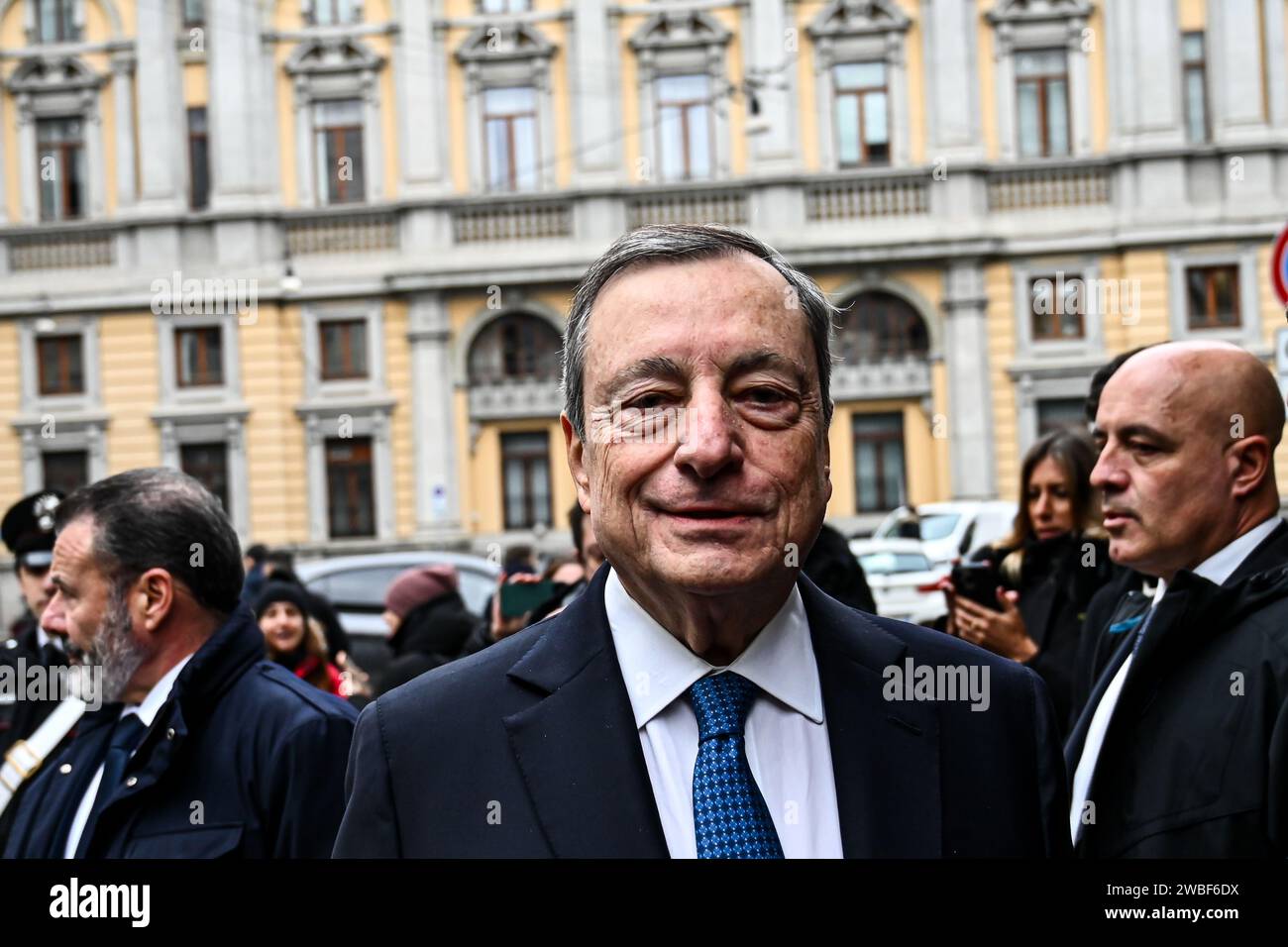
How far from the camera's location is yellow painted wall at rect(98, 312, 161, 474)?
29.9 m

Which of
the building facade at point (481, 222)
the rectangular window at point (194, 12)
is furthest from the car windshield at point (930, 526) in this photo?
the rectangular window at point (194, 12)

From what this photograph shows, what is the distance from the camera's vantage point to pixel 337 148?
30203 mm

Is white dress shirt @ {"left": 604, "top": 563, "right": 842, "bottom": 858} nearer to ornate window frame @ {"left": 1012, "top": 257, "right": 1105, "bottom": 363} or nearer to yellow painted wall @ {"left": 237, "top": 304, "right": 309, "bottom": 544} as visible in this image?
ornate window frame @ {"left": 1012, "top": 257, "right": 1105, "bottom": 363}

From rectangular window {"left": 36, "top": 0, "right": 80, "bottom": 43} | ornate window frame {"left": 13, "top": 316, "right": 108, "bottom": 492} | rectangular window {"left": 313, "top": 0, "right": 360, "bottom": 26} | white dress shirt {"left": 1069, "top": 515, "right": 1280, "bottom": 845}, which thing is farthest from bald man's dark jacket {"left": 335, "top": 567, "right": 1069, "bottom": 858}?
rectangular window {"left": 36, "top": 0, "right": 80, "bottom": 43}

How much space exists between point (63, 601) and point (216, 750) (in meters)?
0.56

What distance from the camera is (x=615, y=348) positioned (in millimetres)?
1934

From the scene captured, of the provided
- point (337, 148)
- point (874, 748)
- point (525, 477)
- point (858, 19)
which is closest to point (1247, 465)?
point (874, 748)

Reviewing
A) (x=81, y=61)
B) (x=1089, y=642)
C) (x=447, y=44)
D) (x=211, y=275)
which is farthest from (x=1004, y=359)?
(x=1089, y=642)

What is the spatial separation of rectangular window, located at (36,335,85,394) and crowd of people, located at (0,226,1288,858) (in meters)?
27.9

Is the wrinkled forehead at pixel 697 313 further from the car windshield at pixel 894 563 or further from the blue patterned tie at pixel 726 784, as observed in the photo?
the car windshield at pixel 894 563

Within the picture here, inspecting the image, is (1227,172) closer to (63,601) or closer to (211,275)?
(211,275)

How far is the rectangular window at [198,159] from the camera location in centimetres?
3027

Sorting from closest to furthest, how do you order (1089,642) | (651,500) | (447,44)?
(651,500), (1089,642), (447,44)

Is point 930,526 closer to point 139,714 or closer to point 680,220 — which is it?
point 680,220
